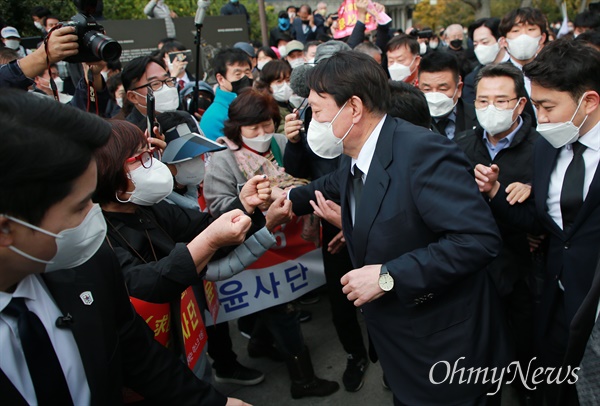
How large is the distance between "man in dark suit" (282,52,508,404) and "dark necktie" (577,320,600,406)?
0.55m

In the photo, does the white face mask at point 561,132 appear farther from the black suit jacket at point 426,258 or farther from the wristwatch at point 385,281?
the wristwatch at point 385,281

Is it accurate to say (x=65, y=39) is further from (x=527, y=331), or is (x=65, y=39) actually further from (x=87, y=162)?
(x=527, y=331)

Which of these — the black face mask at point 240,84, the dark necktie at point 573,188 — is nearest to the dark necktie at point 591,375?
the dark necktie at point 573,188

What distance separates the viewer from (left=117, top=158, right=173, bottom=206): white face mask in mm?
2150

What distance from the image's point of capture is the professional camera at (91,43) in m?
2.58

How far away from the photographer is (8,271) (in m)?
1.19

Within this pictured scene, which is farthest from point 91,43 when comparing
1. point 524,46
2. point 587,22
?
point 587,22

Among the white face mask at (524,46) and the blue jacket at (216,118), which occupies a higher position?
the white face mask at (524,46)

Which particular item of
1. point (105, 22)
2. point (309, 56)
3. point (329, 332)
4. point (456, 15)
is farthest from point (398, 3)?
point (329, 332)

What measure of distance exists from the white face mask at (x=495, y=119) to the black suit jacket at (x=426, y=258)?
3.87 feet

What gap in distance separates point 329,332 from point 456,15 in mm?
39425

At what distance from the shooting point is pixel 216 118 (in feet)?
14.1

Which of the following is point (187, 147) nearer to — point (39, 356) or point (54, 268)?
point (54, 268)

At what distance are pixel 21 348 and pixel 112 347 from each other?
306mm
